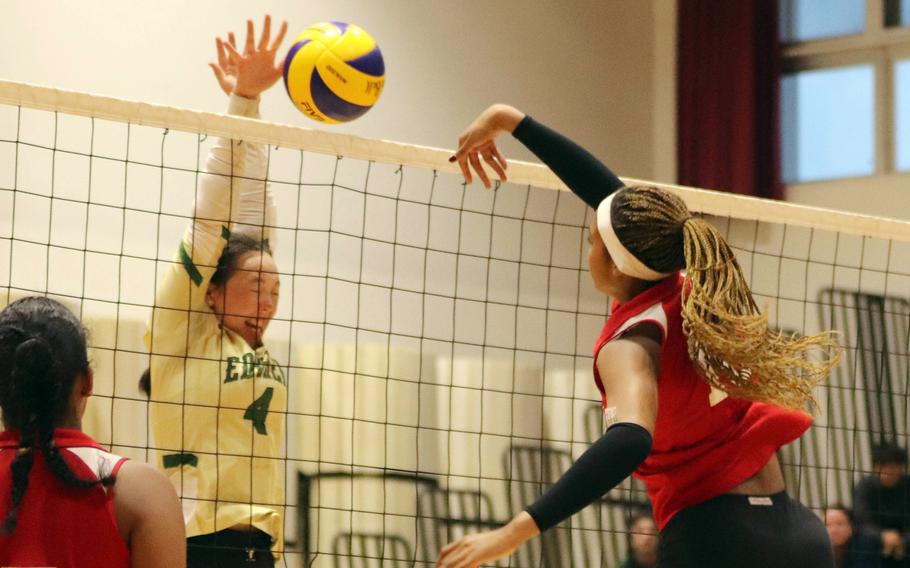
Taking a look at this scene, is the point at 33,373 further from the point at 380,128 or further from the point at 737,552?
the point at 380,128

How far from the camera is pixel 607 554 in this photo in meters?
7.85

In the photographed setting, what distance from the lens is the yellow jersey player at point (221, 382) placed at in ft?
11.9

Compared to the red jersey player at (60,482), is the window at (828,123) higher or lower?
higher

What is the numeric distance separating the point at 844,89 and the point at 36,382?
8.72 m

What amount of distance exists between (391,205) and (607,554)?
2.57m

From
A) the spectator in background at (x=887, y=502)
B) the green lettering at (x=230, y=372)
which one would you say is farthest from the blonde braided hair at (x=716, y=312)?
the spectator in background at (x=887, y=502)

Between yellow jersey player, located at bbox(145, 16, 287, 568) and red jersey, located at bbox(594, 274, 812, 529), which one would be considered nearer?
red jersey, located at bbox(594, 274, 812, 529)

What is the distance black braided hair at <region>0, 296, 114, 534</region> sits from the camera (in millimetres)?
2318

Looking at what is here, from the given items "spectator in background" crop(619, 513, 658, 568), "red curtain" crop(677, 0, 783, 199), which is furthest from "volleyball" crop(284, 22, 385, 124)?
"red curtain" crop(677, 0, 783, 199)

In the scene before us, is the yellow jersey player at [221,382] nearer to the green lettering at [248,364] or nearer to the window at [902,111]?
the green lettering at [248,364]

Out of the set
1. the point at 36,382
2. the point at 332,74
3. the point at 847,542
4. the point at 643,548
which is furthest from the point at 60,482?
the point at 847,542

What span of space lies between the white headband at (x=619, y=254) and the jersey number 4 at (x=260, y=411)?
50.3 inches

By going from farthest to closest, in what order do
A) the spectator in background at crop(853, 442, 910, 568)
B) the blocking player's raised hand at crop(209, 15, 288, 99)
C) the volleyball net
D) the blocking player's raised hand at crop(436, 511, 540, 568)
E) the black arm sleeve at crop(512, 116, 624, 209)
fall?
1. the spectator in background at crop(853, 442, 910, 568)
2. the volleyball net
3. the blocking player's raised hand at crop(209, 15, 288, 99)
4. the black arm sleeve at crop(512, 116, 624, 209)
5. the blocking player's raised hand at crop(436, 511, 540, 568)

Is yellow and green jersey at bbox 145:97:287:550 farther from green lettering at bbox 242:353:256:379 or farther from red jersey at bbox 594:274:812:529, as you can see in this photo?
red jersey at bbox 594:274:812:529
